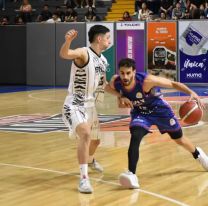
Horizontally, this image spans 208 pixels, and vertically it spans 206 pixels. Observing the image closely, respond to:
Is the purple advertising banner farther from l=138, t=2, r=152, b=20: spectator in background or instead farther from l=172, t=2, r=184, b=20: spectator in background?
l=172, t=2, r=184, b=20: spectator in background

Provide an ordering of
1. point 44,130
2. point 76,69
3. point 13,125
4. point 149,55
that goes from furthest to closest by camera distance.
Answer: point 149,55 < point 13,125 < point 44,130 < point 76,69

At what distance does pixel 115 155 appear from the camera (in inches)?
320

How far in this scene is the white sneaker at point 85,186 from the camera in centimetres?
597

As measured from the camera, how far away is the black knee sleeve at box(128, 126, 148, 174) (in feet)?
20.7

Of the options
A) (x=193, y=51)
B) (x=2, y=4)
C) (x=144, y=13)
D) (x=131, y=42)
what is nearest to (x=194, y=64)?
(x=193, y=51)

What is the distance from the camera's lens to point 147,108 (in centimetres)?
662

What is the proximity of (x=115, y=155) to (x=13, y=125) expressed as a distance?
3.72 metres

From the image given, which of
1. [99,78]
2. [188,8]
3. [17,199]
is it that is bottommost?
[17,199]

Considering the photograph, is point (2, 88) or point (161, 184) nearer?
point (161, 184)

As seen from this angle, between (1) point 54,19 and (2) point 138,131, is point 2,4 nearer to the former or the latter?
(1) point 54,19

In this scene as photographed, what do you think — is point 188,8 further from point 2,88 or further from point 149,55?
point 2,88

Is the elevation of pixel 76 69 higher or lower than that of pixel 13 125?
higher

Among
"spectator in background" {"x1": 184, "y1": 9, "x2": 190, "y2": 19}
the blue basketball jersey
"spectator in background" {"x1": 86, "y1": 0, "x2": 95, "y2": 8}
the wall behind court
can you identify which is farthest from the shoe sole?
"spectator in background" {"x1": 86, "y1": 0, "x2": 95, "y2": 8}

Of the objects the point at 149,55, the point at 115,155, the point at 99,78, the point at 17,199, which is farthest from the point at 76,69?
the point at 149,55
